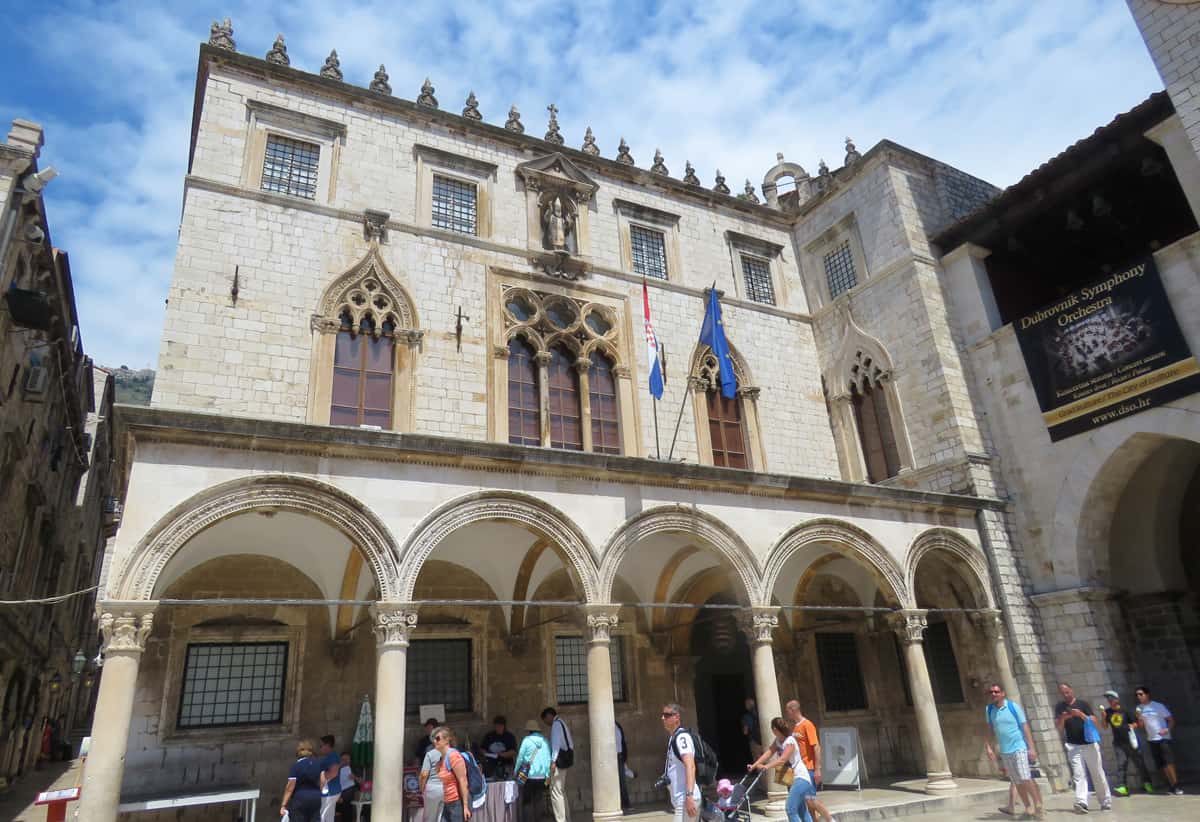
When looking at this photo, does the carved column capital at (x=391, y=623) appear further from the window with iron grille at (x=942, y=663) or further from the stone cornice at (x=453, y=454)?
the window with iron grille at (x=942, y=663)

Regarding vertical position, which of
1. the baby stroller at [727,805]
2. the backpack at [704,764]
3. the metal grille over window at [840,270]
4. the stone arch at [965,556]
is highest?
the metal grille over window at [840,270]

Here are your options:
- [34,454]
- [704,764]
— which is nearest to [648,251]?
[704,764]

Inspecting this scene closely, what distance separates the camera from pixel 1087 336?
14742mm

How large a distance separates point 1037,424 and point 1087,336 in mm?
1948

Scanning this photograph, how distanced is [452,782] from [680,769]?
250 centimetres

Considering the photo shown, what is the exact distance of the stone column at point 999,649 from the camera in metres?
14.1

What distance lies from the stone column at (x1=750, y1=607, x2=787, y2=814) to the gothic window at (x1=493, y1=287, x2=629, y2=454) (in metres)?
4.95

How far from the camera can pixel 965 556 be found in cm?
1471

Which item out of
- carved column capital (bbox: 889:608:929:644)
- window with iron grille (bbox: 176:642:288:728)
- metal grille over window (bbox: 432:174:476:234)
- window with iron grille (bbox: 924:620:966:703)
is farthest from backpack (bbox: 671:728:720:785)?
metal grille over window (bbox: 432:174:476:234)

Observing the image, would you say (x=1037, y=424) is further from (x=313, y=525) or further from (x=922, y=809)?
(x=313, y=525)

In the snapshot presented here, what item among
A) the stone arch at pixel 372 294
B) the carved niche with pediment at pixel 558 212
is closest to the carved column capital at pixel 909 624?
the carved niche with pediment at pixel 558 212

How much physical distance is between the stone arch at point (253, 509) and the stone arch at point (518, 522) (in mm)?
538

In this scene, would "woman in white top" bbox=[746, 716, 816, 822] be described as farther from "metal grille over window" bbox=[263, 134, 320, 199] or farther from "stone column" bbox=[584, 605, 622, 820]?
"metal grille over window" bbox=[263, 134, 320, 199]

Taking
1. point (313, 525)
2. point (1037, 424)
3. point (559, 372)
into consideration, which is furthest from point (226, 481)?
point (1037, 424)
